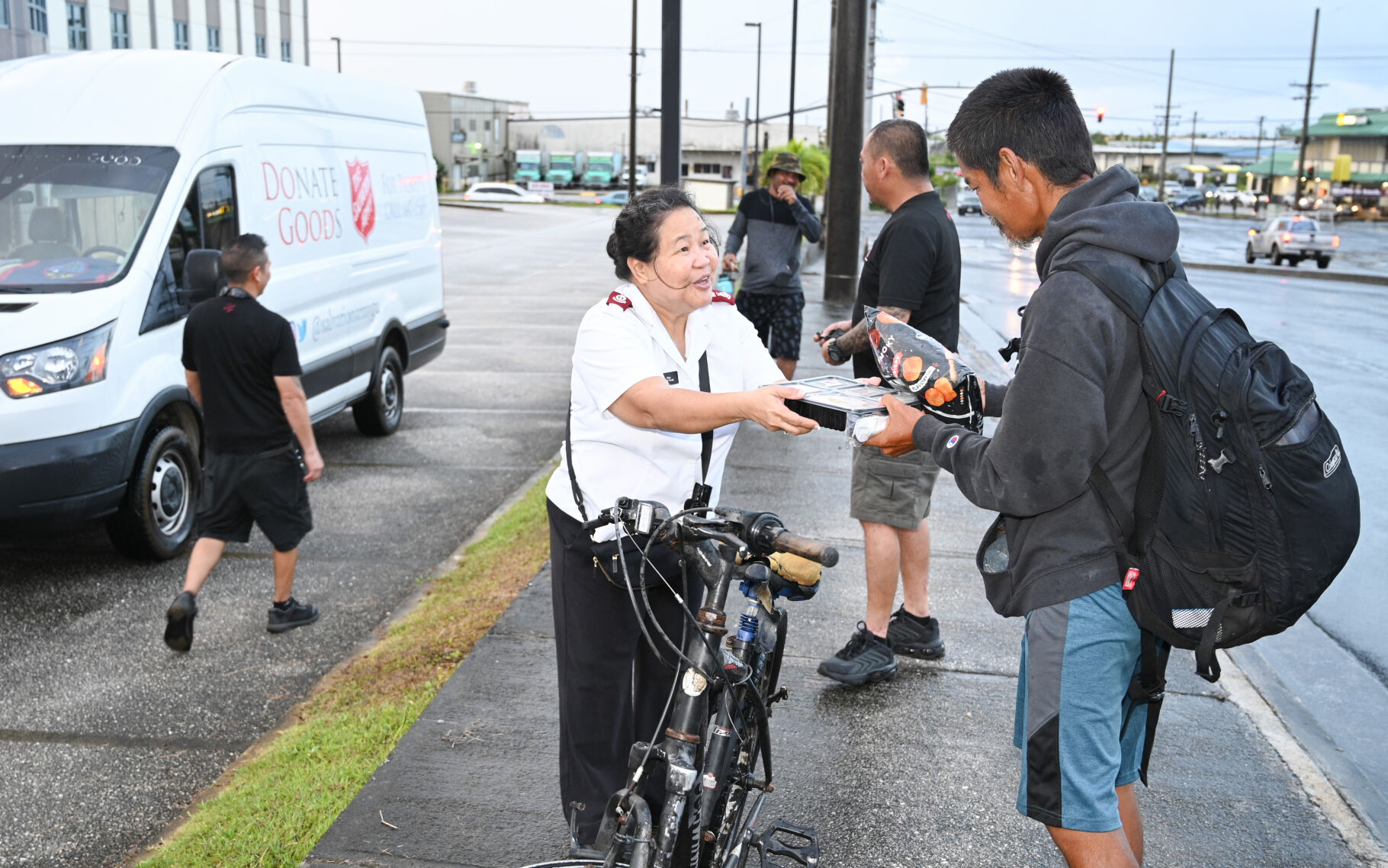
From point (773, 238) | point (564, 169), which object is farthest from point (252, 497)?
point (564, 169)

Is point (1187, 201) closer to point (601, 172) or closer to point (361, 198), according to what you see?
point (601, 172)

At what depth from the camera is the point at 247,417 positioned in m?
5.38

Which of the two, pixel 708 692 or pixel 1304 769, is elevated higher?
pixel 708 692

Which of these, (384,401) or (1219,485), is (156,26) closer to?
(384,401)

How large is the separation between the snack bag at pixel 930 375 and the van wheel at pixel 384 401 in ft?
24.0

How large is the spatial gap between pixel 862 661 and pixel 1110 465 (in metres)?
2.36

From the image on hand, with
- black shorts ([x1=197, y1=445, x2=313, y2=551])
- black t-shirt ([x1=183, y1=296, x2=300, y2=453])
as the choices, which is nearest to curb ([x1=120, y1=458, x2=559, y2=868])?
black shorts ([x1=197, y1=445, x2=313, y2=551])

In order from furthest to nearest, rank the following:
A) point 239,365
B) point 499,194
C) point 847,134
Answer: point 499,194 < point 847,134 < point 239,365

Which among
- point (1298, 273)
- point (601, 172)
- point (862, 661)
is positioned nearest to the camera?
point (862, 661)

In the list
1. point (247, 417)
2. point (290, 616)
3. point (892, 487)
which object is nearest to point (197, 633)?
point (290, 616)

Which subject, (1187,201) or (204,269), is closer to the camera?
(204,269)

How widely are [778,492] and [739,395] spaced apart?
5008 mm

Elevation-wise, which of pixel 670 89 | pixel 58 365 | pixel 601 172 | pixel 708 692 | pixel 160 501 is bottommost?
pixel 160 501

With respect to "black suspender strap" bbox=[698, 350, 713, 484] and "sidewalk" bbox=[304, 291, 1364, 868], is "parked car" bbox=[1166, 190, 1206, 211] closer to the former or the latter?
"sidewalk" bbox=[304, 291, 1364, 868]
